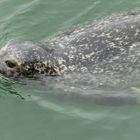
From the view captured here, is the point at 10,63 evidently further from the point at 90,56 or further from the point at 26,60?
the point at 90,56

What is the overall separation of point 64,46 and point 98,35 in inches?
24.6

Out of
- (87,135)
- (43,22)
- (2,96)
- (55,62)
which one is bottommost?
(87,135)

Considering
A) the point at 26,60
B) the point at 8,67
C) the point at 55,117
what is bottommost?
the point at 55,117

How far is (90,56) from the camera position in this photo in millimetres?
8500

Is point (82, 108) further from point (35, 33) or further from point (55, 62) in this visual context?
point (35, 33)

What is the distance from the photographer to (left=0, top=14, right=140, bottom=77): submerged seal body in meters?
8.45

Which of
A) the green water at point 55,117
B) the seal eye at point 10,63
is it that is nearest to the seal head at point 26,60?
the seal eye at point 10,63

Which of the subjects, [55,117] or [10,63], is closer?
[55,117]

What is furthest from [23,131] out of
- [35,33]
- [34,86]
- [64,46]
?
[35,33]

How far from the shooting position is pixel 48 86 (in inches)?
339

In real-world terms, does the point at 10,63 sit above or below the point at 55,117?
above

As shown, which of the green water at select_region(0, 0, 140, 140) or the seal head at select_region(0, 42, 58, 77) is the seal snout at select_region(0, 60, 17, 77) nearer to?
the seal head at select_region(0, 42, 58, 77)

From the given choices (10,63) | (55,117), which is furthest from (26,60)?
(55,117)

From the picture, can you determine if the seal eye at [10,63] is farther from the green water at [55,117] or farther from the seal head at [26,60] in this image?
the green water at [55,117]
